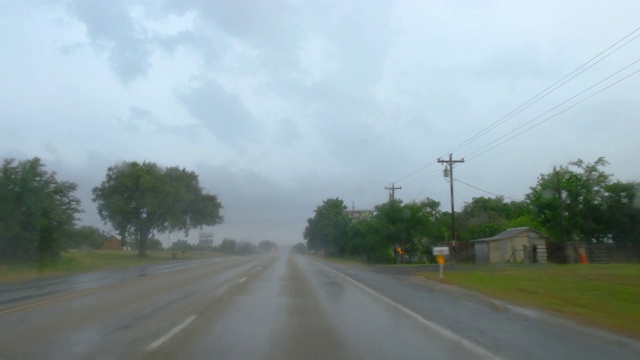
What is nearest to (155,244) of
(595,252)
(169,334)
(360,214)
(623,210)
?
(360,214)

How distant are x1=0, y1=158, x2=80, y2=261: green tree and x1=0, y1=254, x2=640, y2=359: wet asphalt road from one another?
2237 cm

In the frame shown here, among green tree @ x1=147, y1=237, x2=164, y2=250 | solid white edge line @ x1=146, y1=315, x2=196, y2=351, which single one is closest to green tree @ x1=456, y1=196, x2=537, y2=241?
solid white edge line @ x1=146, y1=315, x2=196, y2=351

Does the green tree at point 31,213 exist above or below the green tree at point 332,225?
below

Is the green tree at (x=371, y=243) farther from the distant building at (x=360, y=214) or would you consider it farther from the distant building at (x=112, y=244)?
the distant building at (x=112, y=244)

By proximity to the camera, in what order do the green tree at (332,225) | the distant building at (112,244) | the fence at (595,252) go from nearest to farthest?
the fence at (595,252) → the green tree at (332,225) → the distant building at (112,244)

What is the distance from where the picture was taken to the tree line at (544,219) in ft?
190

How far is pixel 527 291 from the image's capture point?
2238 cm

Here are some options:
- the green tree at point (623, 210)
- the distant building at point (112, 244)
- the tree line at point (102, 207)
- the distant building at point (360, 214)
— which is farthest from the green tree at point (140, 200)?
the distant building at point (112, 244)

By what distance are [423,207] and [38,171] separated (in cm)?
4295

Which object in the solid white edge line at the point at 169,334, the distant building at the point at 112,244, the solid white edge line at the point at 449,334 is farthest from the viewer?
the distant building at the point at 112,244

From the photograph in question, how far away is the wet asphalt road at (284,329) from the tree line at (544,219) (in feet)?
129

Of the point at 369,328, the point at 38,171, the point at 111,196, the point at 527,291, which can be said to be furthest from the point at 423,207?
the point at 369,328

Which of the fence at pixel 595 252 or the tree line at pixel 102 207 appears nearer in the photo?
the tree line at pixel 102 207

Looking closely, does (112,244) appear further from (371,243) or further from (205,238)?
(371,243)
